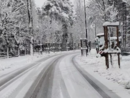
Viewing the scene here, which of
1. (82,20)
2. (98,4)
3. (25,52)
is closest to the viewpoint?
(98,4)

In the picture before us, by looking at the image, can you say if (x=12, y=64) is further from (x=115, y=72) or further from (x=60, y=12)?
(x=60, y=12)

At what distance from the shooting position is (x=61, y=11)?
56.0 m

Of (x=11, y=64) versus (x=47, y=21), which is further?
(x=47, y=21)

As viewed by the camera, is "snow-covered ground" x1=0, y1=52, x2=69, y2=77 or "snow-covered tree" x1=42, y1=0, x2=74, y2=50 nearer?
"snow-covered ground" x1=0, y1=52, x2=69, y2=77

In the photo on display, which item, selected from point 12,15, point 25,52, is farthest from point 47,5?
point 12,15

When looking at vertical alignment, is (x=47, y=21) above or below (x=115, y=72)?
above

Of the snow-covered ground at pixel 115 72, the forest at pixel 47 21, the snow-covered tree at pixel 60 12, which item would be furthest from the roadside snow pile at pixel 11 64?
the snow-covered tree at pixel 60 12

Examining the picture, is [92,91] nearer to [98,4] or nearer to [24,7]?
[98,4]

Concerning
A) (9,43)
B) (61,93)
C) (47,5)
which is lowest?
(61,93)

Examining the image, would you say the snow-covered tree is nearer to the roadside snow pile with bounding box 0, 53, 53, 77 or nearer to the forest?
the forest

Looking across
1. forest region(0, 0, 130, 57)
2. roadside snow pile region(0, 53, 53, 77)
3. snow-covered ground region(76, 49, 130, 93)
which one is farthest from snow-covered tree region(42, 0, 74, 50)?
snow-covered ground region(76, 49, 130, 93)

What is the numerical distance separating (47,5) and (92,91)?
48.6 metres

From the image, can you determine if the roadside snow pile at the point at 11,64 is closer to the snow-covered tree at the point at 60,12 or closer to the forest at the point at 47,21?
the forest at the point at 47,21

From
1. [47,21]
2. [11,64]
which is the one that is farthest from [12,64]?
[47,21]
